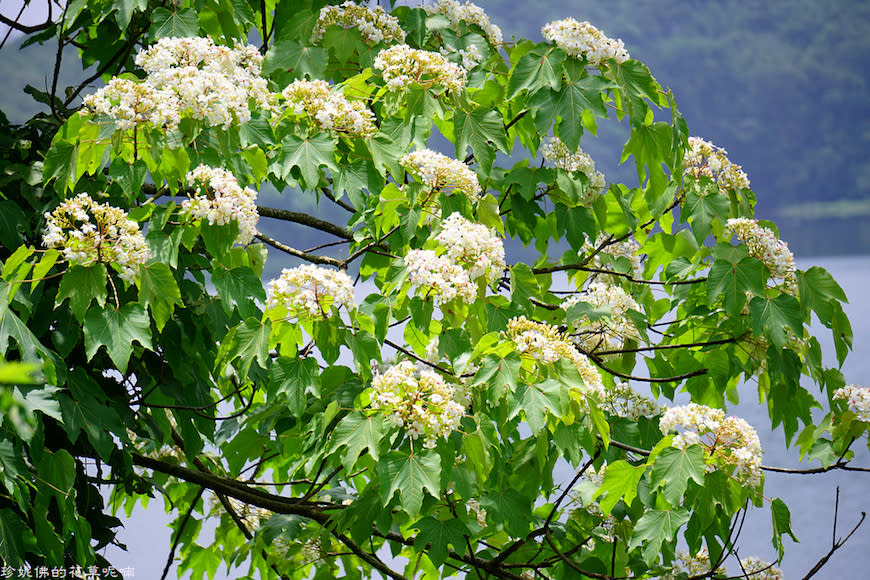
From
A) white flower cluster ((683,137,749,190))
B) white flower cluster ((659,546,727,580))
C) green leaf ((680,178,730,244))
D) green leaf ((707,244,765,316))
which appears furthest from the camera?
white flower cluster ((659,546,727,580))

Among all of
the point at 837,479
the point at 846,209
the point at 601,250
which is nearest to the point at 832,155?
the point at 846,209

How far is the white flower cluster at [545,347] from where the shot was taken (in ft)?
5.30

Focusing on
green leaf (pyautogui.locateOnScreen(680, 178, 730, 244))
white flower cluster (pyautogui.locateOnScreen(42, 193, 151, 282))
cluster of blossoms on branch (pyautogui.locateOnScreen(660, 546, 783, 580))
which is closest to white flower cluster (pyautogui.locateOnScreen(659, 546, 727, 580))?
cluster of blossoms on branch (pyautogui.locateOnScreen(660, 546, 783, 580))

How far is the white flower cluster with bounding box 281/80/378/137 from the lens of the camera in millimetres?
1899

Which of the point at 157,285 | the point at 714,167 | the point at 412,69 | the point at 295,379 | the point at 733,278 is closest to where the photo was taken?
the point at 157,285

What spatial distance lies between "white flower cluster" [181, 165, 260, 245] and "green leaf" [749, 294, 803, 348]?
1.21 metres

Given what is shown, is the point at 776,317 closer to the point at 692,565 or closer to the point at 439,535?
the point at 439,535

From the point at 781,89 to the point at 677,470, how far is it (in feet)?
64.2

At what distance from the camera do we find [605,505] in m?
1.89

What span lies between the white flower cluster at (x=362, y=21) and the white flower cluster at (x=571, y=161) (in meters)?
0.53

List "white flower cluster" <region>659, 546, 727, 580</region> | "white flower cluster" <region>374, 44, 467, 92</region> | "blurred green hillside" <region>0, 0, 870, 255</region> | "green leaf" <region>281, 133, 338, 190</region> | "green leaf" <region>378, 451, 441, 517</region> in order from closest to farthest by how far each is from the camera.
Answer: "green leaf" <region>378, 451, 441, 517</region> < "green leaf" <region>281, 133, 338, 190</region> < "white flower cluster" <region>374, 44, 467, 92</region> < "white flower cluster" <region>659, 546, 727, 580</region> < "blurred green hillside" <region>0, 0, 870, 255</region>

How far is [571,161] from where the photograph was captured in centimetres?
247

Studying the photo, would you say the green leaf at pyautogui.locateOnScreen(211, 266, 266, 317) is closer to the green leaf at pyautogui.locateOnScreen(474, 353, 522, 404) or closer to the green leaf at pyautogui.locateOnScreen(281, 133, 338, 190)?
the green leaf at pyautogui.locateOnScreen(281, 133, 338, 190)

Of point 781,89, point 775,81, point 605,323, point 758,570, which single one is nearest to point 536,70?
point 605,323
